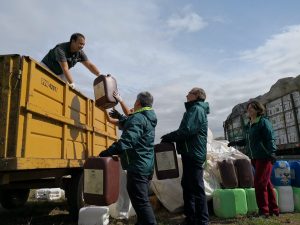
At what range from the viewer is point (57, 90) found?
3764mm

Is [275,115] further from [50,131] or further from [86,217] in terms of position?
[50,131]

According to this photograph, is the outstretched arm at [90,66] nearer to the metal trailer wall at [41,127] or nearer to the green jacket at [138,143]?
the metal trailer wall at [41,127]

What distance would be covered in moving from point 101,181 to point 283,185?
322 centimetres

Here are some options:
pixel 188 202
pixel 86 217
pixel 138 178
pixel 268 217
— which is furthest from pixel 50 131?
pixel 268 217

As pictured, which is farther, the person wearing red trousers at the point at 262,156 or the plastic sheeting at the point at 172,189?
the plastic sheeting at the point at 172,189

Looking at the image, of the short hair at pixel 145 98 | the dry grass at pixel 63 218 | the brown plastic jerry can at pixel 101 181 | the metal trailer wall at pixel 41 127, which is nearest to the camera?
the metal trailer wall at pixel 41 127

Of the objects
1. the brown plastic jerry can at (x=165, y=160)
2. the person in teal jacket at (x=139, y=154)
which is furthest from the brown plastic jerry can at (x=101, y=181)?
the brown plastic jerry can at (x=165, y=160)

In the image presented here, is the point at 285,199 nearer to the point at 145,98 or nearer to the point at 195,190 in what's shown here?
the point at 195,190

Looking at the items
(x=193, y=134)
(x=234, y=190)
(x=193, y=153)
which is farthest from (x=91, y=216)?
(x=234, y=190)

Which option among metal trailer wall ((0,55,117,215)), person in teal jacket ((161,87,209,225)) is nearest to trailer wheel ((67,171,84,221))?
metal trailer wall ((0,55,117,215))

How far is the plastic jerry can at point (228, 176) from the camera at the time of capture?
511cm

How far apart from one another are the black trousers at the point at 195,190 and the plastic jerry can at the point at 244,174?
4.57ft

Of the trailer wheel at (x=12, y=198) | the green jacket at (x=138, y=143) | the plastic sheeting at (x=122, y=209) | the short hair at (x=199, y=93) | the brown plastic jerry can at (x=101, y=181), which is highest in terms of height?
the short hair at (x=199, y=93)

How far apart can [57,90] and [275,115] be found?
7.72 meters
